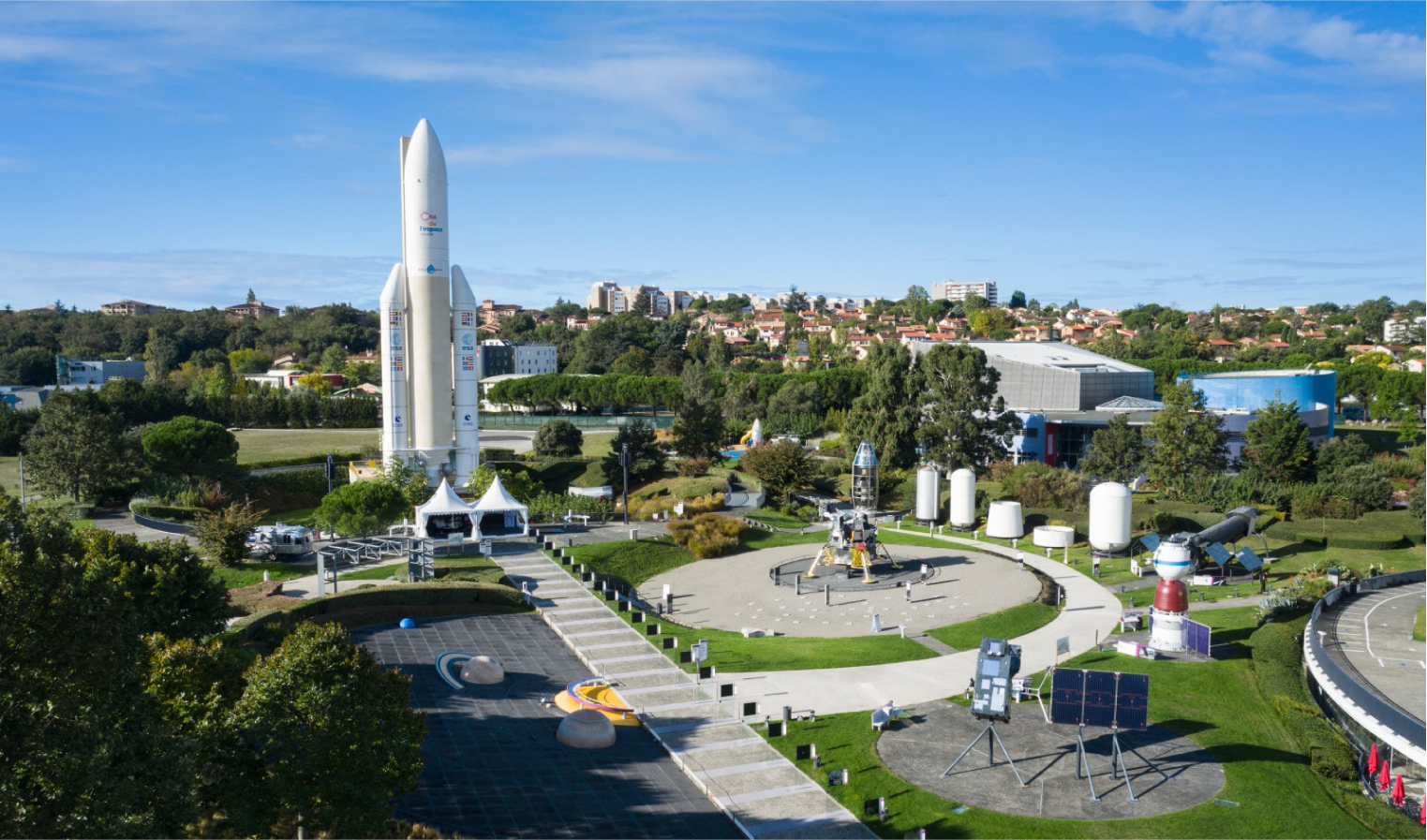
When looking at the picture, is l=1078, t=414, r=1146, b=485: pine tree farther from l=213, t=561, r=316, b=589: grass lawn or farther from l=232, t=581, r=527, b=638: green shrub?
l=213, t=561, r=316, b=589: grass lawn

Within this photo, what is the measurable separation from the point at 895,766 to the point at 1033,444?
61430mm

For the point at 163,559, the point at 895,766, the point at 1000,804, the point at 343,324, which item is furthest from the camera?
the point at 343,324

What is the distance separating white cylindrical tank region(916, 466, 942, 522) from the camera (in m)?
53.8

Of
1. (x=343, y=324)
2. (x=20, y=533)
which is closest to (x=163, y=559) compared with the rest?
(x=20, y=533)

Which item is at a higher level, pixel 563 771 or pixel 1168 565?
pixel 1168 565

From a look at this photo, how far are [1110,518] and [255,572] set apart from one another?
37.2m

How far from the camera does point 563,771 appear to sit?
76.8 feet

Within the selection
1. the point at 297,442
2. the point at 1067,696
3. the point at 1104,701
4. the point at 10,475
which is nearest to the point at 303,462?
the point at 10,475

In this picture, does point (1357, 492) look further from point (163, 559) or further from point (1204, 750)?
point (163, 559)

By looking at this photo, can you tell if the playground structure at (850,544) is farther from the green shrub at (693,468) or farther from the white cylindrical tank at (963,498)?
the green shrub at (693,468)

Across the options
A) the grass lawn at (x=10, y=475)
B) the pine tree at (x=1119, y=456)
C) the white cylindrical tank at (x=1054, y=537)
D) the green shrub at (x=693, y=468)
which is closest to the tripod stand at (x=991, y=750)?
the white cylindrical tank at (x=1054, y=537)

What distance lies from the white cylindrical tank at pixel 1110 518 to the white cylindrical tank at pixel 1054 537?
5.90 ft

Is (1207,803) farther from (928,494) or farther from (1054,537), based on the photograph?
(928,494)

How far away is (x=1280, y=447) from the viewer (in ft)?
197
